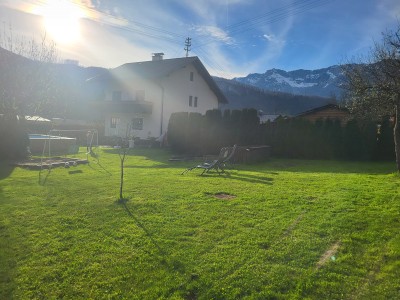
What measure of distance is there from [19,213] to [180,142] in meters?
16.0

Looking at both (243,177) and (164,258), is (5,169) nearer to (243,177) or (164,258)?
(243,177)

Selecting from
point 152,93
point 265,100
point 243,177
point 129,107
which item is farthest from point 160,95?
point 265,100

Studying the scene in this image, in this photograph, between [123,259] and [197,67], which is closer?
[123,259]

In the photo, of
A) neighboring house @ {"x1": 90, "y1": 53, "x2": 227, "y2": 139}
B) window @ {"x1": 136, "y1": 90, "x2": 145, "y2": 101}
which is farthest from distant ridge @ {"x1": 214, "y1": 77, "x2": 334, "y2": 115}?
window @ {"x1": 136, "y1": 90, "x2": 145, "y2": 101}

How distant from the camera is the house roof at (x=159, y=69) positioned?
31.7 m

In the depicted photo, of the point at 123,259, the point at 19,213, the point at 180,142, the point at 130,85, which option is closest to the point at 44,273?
the point at 123,259

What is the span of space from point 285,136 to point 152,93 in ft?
55.1

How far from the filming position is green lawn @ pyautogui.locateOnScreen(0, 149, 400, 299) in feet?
12.2

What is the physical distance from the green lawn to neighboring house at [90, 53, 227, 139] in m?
23.3

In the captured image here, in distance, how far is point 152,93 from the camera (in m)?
32.1

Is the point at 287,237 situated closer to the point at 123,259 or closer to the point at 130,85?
the point at 123,259

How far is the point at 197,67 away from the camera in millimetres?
34656

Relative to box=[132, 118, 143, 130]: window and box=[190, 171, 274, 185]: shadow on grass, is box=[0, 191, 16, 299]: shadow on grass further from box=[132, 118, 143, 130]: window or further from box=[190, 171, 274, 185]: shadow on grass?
box=[132, 118, 143, 130]: window

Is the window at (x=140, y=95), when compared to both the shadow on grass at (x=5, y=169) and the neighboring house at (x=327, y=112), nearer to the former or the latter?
the neighboring house at (x=327, y=112)
